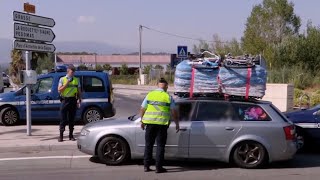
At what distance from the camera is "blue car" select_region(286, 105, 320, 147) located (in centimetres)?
1009

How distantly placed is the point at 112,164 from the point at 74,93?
2983 millimetres

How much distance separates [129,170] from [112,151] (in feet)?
1.83

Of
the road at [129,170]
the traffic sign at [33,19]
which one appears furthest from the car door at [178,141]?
the traffic sign at [33,19]

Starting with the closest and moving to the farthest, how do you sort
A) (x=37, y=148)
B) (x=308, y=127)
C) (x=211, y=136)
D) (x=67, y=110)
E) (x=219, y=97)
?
1. (x=211, y=136)
2. (x=219, y=97)
3. (x=308, y=127)
4. (x=37, y=148)
5. (x=67, y=110)

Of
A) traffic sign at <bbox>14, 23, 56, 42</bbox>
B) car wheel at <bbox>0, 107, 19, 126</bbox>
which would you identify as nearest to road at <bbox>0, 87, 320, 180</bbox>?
traffic sign at <bbox>14, 23, 56, 42</bbox>

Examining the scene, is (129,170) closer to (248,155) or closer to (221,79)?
(248,155)

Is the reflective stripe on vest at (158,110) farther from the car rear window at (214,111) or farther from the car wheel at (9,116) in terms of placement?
the car wheel at (9,116)

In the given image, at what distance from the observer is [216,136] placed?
28.1ft

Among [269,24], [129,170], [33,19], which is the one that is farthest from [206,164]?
[269,24]

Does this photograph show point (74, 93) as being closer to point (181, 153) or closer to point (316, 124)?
point (181, 153)

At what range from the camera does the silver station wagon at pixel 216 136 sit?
8.55m

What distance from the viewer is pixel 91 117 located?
1461cm

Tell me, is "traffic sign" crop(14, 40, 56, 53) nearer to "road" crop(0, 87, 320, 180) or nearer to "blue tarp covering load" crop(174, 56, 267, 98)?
"road" crop(0, 87, 320, 180)

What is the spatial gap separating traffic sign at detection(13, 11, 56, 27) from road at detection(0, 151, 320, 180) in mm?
3457
